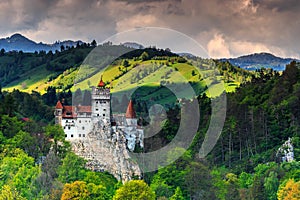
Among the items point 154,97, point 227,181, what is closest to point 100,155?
point 227,181

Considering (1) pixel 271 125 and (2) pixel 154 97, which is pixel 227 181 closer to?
(1) pixel 271 125

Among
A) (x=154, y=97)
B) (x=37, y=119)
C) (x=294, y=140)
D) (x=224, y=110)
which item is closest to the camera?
(x=294, y=140)

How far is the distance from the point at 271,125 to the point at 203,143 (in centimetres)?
953

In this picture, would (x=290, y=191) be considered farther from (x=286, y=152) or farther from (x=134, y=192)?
(x=134, y=192)

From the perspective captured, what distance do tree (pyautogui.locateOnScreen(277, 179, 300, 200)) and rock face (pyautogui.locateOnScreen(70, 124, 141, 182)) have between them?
19.1 metres

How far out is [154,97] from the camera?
543ft

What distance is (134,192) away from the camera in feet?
222

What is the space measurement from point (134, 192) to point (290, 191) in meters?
16.5

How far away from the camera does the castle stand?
258 ft

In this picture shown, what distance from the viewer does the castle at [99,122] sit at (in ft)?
258

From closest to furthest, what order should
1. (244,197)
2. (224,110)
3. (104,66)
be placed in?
(244,197) → (224,110) → (104,66)

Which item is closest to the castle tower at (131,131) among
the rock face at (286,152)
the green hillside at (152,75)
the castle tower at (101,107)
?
the castle tower at (101,107)

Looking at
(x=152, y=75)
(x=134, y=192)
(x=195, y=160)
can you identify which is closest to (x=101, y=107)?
(x=195, y=160)

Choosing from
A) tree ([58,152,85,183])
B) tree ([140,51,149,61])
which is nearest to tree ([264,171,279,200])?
tree ([58,152,85,183])
